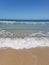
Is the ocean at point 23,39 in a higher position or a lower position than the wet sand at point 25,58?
lower

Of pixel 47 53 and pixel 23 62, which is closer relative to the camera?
pixel 23 62

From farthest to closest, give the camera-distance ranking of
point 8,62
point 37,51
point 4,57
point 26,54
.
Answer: point 37,51 < point 26,54 < point 4,57 < point 8,62

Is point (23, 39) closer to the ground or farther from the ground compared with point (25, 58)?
closer to the ground

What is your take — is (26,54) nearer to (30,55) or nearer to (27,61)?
(30,55)

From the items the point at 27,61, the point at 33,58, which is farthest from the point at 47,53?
the point at 27,61

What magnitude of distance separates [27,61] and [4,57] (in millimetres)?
522

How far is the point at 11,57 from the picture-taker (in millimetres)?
2984

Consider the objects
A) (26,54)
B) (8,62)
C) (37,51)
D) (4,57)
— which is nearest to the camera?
(8,62)

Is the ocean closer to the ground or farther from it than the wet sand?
closer to the ground

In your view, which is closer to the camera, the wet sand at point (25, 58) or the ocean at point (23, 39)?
the wet sand at point (25, 58)

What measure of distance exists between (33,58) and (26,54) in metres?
0.27

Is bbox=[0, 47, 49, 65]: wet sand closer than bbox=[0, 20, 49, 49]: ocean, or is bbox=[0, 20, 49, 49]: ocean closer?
bbox=[0, 47, 49, 65]: wet sand

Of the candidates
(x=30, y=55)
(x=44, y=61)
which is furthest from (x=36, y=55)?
(x=44, y=61)

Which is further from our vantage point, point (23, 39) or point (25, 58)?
point (23, 39)
